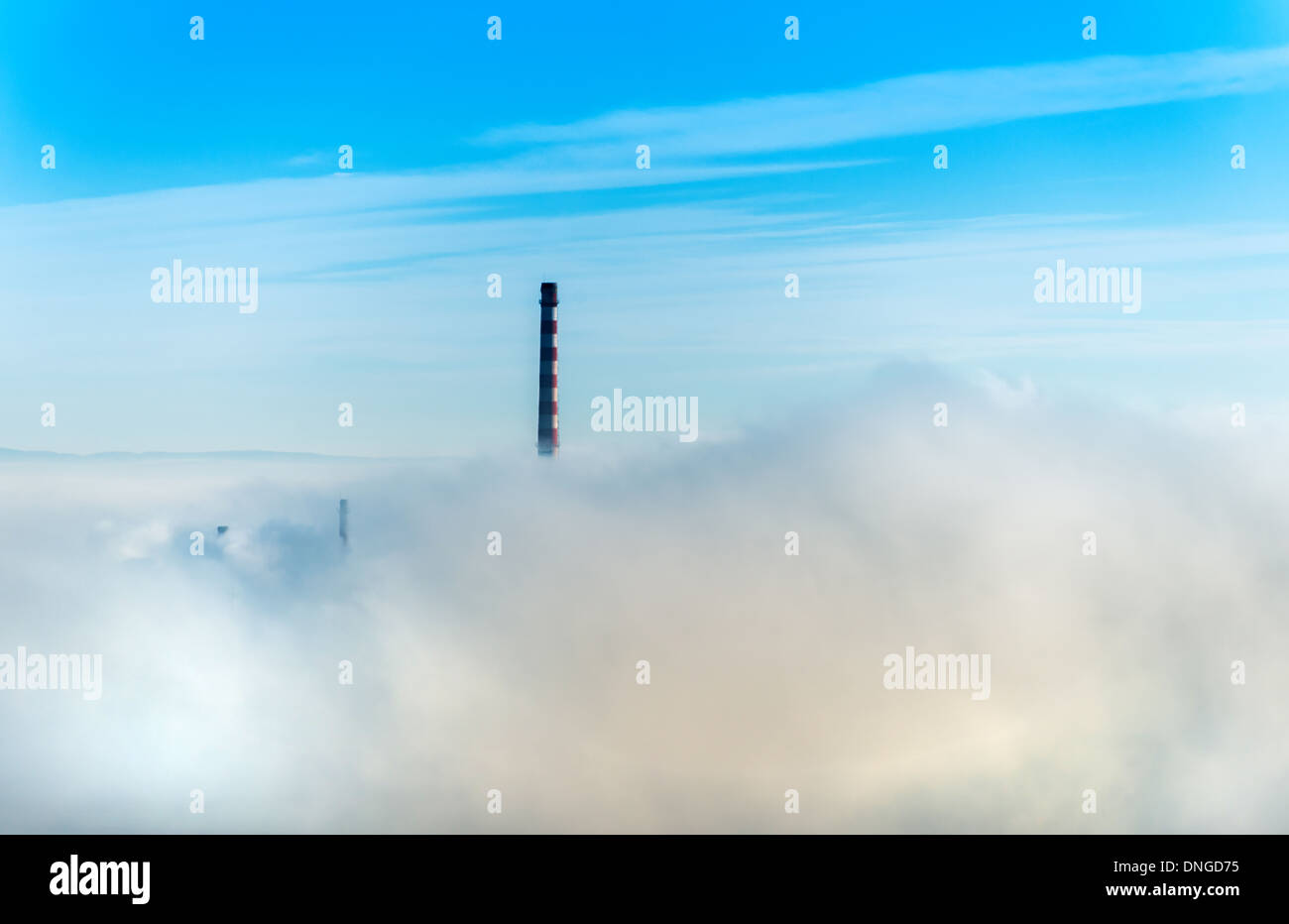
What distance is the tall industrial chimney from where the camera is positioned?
2538cm

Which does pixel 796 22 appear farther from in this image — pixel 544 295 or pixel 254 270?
pixel 544 295

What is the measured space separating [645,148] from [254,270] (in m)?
4.93

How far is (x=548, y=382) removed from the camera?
25812mm

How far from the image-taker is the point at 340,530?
112 ft

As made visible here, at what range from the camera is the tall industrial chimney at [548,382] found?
83.3 ft

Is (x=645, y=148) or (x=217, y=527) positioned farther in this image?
(x=217, y=527)

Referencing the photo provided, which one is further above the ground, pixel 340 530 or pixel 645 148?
pixel 645 148

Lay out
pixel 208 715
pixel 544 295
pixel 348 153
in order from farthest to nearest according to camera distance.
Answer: pixel 208 715 → pixel 544 295 → pixel 348 153

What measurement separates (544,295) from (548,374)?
5.77ft
